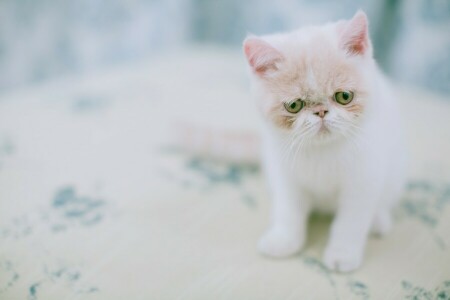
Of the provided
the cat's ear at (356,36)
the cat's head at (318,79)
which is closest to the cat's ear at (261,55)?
the cat's head at (318,79)

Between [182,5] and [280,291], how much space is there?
1.76m

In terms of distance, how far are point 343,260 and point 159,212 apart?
49 cm

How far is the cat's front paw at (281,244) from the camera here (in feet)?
3.24

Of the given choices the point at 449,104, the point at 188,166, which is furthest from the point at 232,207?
the point at 449,104

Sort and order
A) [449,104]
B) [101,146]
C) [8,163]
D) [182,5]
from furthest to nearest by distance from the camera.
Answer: [182,5], [449,104], [101,146], [8,163]

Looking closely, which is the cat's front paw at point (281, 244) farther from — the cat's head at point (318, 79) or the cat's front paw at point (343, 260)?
the cat's head at point (318, 79)

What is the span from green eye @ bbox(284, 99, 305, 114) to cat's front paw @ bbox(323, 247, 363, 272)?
33 cm

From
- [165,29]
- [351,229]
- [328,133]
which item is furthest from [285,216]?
[165,29]

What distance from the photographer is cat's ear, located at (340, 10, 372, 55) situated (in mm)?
828

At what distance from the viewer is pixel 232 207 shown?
1.18 m

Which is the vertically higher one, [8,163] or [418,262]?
[8,163]

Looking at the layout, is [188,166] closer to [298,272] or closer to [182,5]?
[298,272]

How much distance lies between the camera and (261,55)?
0.86 m

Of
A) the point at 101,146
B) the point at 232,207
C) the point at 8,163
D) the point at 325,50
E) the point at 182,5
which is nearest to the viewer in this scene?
the point at 325,50
